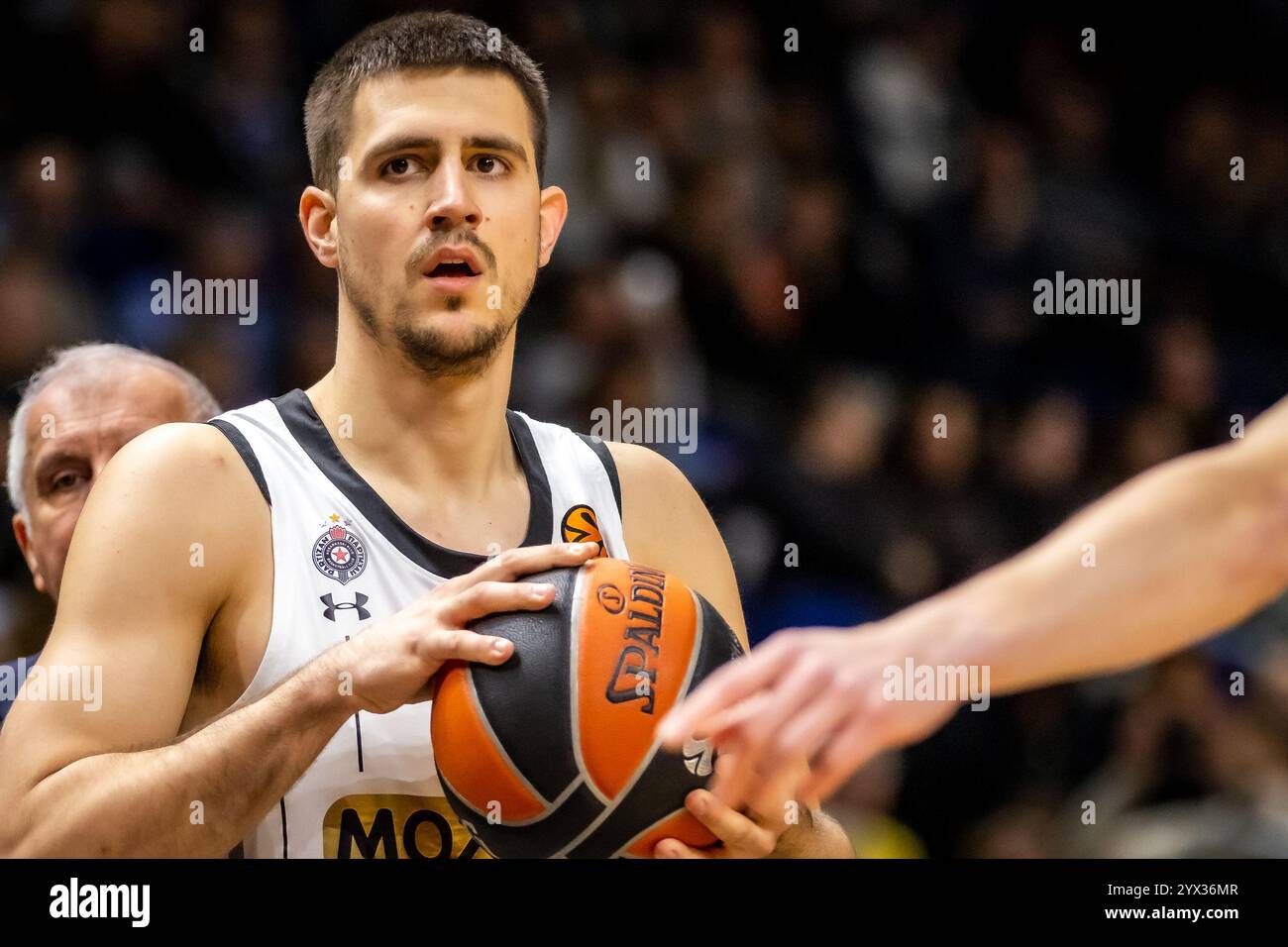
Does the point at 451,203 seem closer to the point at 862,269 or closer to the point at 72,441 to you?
the point at 72,441

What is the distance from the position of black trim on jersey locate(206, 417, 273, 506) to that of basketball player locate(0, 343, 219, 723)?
697 mm

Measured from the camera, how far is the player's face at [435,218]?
2.77 m

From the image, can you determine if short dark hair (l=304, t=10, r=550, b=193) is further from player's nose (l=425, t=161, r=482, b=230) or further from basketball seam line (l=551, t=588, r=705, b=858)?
basketball seam line (l=551, t=588, r=705, b=858)

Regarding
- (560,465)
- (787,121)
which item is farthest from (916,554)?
(560,465)

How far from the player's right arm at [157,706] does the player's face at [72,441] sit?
33.4 inches

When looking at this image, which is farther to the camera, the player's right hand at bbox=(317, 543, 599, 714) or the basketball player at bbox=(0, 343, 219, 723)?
the basketball player at bbox=(0, 343, 219, 723)

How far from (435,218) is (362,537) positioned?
614mm

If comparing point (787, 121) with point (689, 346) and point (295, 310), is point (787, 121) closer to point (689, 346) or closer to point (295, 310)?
point (689, 346)

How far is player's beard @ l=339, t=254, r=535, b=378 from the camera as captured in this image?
9.13ft

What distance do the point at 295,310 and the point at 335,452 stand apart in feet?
7.81

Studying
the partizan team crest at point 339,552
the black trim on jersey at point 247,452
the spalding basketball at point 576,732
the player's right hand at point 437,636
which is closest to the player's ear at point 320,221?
the black trim on jersey at point 247,452

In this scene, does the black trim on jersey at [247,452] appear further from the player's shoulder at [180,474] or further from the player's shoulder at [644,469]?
the player's shoulder at [644,469]

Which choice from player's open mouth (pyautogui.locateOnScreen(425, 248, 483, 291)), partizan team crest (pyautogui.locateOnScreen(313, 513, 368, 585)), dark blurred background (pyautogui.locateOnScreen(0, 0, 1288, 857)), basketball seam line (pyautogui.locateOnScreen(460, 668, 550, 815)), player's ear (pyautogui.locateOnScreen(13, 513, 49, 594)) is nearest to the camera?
basketball seam line (pyautogui.locateOnScreen(460, 668, 550, 815))

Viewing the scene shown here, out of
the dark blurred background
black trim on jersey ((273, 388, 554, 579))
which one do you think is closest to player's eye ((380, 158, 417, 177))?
black trim on jersey ((273, 388, 554, 579))
